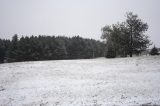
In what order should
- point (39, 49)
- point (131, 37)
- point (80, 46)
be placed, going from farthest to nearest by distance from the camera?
1. point (80, 46)
2. point (39, 49)
3. point (131, 37)

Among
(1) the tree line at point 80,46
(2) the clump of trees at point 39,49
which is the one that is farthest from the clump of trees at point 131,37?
(2) the clump of trees at point 39,49

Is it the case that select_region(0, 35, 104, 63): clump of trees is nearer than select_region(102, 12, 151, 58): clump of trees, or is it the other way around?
select_region(102, 12, 151, 58): clump of trees

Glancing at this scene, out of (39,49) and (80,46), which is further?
(80,46)

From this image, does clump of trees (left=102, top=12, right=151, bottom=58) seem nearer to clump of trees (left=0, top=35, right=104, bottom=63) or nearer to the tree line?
the tree line

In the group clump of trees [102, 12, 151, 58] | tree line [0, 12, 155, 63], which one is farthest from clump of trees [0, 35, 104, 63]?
clump of trees [102, 12, 151, 58]

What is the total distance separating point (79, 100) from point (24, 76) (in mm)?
11763

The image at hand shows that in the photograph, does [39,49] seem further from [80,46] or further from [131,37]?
[131,37]

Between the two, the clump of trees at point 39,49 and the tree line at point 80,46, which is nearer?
the tree line at point 80,46

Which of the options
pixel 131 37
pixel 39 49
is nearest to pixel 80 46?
pixel 39 49

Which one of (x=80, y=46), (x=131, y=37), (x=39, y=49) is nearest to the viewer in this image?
(x=131, y=37)

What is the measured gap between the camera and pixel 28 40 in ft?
297

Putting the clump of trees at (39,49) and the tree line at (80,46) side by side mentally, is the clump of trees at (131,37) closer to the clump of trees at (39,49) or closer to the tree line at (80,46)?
the tree line at (80,46)

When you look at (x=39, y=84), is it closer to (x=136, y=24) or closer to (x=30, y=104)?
(x=30, y=104)

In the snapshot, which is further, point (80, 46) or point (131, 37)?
point (80, 46)
